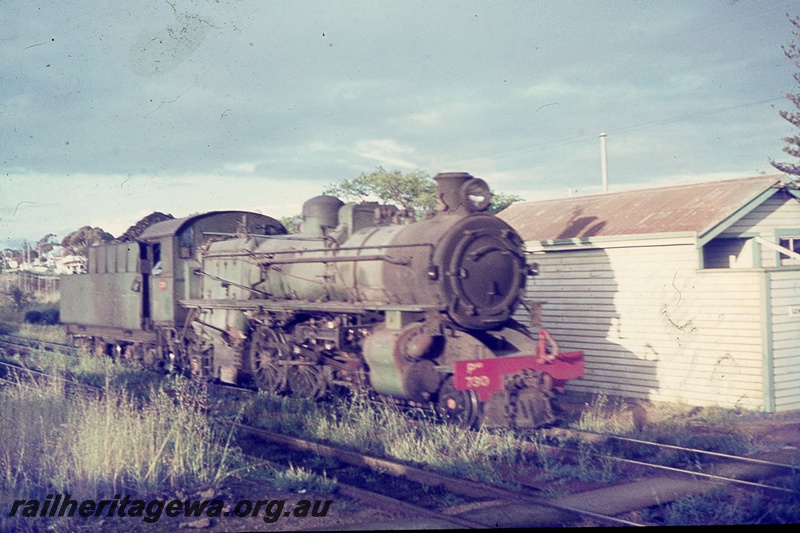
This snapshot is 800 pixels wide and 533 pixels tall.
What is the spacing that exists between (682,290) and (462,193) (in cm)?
426

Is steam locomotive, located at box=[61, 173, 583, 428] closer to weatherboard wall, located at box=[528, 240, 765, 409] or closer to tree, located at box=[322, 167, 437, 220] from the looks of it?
weatherboard wall, located at box=[528, 240, 765, 409]

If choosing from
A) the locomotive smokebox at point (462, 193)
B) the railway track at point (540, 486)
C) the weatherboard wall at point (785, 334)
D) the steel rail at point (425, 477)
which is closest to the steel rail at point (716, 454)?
the railway track at point (540, 486)

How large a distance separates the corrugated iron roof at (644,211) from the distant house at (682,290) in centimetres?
4

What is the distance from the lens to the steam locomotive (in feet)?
29.6

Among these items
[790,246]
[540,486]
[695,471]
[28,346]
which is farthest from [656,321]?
[28,346]

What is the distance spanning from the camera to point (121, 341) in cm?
1761

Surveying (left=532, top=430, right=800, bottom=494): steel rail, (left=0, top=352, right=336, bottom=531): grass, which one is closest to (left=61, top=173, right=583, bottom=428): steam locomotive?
(left=532, top=430, right=800, bottom=494): steel rail

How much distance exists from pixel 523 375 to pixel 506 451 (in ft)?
4.49

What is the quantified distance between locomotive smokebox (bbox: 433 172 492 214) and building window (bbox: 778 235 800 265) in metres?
6.49

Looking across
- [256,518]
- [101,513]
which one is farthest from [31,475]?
[256,518]

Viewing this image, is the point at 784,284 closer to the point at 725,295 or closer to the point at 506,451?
the point at 725,295

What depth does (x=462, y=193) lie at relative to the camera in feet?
31.3

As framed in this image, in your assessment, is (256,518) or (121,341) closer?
(256,518)

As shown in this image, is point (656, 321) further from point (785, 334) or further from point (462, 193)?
point (462, 193)
